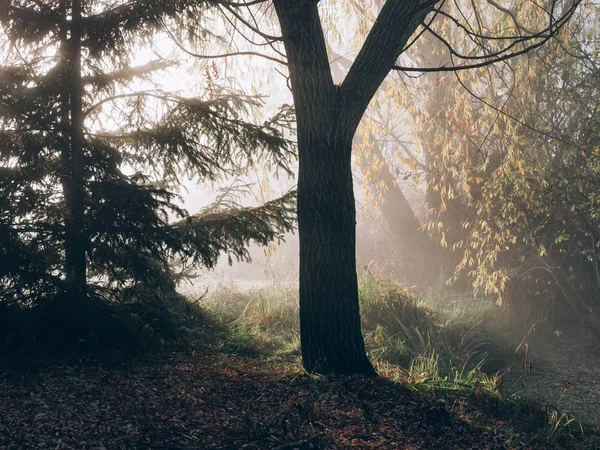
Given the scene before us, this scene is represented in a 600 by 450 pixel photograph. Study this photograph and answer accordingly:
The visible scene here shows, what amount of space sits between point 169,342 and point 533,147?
651cm

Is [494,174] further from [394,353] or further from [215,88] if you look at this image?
[215,88]

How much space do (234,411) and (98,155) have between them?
301 centimetres

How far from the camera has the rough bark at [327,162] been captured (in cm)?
514

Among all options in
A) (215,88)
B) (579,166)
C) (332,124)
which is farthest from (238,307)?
(579,166)

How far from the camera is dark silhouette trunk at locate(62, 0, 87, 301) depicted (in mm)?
5320

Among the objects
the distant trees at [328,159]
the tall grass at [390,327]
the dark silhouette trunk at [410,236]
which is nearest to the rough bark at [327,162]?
the distant trees at [328,159]

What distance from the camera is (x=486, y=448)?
421 centimetres

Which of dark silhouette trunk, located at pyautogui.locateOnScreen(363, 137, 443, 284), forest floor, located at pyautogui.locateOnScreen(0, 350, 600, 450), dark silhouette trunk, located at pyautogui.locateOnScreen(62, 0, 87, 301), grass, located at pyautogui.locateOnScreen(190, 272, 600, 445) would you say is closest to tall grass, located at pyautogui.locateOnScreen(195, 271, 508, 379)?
grass, located at pyautogui.locateOnScreen(190, 272, 600, 445)

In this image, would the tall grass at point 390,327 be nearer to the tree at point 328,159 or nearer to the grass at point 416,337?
the grass at point 416,337

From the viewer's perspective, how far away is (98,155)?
18.9 ft

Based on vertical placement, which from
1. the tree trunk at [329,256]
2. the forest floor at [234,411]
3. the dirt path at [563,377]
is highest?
the tree trunk at [329,256]

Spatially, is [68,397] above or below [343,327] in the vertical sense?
below

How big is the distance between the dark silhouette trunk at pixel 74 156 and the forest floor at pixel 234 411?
39.8 inches

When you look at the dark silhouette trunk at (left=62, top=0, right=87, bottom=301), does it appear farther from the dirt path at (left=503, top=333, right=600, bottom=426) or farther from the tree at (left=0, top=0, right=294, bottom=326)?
the dirt path at (left=503, top=333, right=600, bottom=426)
